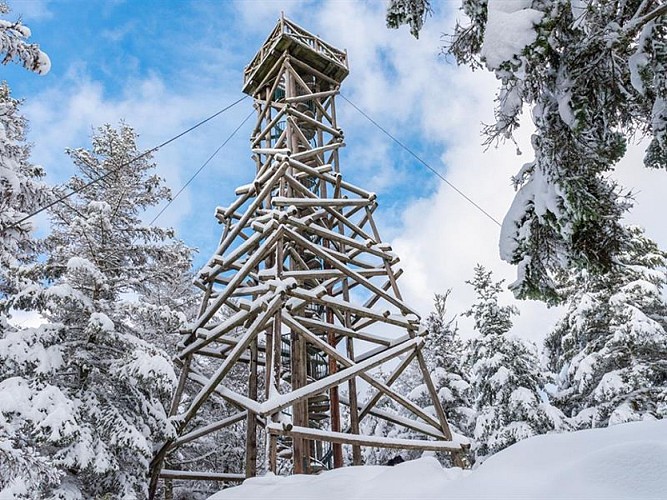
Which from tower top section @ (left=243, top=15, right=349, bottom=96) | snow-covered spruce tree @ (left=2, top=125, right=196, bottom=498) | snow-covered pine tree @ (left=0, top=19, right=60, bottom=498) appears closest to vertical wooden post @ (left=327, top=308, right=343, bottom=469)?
snow-covered spruce tree @ (left=2, top=125, right=196, bottom=498)

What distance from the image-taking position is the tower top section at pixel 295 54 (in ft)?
41.1

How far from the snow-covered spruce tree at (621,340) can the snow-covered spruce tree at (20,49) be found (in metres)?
12.8

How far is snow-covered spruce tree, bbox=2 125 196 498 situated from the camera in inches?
296

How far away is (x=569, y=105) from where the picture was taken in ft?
15.4

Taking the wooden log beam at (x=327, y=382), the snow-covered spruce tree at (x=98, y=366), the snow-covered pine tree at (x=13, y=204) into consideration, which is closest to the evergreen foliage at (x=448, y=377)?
the wooden log beam at (x=327, y=382)

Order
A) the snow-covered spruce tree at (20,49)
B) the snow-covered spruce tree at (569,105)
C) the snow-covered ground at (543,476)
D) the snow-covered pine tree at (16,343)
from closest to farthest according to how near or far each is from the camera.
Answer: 1. the snow-covered ground at (543,476)
2. the snow-covered spruce tree at (569,105)
3. the snow-covered pine tree at (16,343)
4. the snow-covered spruce tree at (20,49)

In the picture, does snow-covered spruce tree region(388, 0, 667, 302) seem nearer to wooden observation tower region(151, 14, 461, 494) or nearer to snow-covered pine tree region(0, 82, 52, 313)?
wooden observation tower region(151, 14, 461, 494)

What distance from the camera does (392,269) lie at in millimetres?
10633

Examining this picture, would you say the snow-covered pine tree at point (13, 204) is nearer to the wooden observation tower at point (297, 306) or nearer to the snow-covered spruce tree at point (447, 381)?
the wooden observation tower at point (297, 306)

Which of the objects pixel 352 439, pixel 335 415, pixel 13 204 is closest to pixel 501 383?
pixel 335 415

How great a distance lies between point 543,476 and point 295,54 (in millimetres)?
12257

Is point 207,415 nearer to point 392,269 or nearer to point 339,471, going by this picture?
point 392,269

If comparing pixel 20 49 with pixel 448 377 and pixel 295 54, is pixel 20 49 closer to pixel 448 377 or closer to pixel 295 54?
pixel 295 54

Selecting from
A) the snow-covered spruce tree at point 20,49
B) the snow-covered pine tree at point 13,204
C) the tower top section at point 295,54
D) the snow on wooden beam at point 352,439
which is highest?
the tower top section at point 295,54
